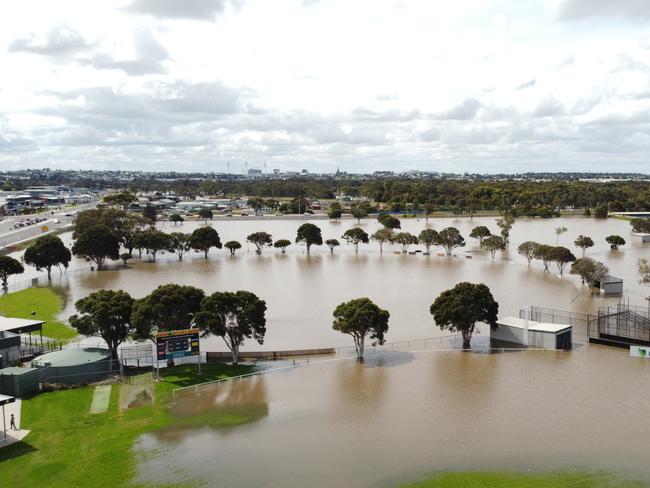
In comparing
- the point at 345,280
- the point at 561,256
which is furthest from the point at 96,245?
the point at 561,256

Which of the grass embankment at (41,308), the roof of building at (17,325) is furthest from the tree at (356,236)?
the roof of building at (17,325)

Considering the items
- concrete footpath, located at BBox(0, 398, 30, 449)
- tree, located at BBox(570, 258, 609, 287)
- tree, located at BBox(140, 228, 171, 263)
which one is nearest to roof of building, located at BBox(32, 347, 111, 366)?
concrete footpath, located at BBox(0, 398, 30, 449)

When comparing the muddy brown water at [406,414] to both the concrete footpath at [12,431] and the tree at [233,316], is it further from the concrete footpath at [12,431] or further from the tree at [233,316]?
the concrete footpath at [12,431]

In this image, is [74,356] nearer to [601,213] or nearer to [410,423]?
[410,423]

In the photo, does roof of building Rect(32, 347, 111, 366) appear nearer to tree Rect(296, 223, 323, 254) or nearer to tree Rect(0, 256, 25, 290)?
tree Rect(0, 256, 25, 290)

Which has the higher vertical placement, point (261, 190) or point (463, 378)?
point (261, 190)

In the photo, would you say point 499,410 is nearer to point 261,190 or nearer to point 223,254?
point 223,254

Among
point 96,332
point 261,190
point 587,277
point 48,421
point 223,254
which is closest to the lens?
point 48,421

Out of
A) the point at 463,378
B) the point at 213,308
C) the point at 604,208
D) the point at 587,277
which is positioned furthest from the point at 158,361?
the point at 604,208
